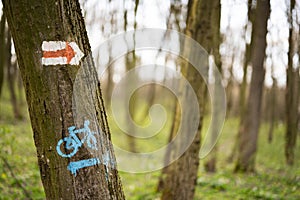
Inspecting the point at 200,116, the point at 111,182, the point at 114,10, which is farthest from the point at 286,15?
the point at 111,182

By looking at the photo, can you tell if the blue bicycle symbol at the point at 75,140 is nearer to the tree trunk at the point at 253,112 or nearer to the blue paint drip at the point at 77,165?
the blue paint drip at the point at 77,165

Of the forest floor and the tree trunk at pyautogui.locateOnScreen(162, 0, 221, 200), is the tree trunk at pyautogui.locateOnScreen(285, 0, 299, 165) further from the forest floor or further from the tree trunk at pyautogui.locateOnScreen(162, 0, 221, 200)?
the tree trunk at pyautogui.locateOnScreen(162, 0, 221, 200)

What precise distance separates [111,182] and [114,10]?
12.4ft

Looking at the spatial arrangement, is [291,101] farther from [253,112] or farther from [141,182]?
[141,182]

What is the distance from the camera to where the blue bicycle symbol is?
1838 mm

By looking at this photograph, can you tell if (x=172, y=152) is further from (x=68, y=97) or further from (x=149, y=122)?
(x=149, y=122)

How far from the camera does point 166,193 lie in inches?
176

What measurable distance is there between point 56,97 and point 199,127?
113 inches

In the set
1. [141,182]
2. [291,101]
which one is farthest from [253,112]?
[141,182]

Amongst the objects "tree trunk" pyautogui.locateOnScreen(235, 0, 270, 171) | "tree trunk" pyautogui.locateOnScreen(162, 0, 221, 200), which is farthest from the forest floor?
"tree trunk" pyautogui.locateOnScreen(162, 0, 221, 200)

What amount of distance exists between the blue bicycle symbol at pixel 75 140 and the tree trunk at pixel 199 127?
2.53 meters

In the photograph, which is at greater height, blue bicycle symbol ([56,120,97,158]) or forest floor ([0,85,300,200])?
blue bicycle symbol ([56,120,97,158])

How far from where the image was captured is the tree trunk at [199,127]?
4.27 metres

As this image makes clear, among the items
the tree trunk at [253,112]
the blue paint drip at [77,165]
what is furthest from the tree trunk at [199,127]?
the tree trunk at [253,112]
